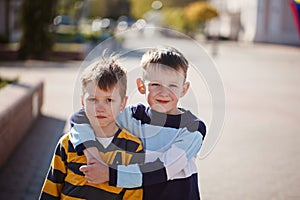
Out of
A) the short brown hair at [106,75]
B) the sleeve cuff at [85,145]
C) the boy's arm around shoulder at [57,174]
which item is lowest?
the boy's arm around shoulder at [57,174]

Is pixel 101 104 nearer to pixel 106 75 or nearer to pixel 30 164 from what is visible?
pixel 106 75

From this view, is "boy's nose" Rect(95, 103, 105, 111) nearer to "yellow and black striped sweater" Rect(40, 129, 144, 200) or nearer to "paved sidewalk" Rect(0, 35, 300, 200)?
"yellow and black striped sweater" Rect(40, 129, 144, 200)

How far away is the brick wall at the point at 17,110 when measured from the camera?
598 cm

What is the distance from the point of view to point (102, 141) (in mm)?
2512

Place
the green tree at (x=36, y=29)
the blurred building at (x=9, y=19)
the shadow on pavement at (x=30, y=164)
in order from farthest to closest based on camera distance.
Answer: the blurred building at (x=9, y=19), the green tree at (x=36, y=29), the shadow on pavement at (x=30, y=164)

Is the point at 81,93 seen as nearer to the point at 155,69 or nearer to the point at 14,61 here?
the point at 155,69

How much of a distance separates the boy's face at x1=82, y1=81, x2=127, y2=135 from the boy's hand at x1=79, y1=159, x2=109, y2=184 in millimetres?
159

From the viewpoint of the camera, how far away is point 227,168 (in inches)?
251

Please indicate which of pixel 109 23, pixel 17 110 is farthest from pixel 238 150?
pixel 109 23

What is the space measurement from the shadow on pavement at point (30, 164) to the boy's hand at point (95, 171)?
8.79 ft

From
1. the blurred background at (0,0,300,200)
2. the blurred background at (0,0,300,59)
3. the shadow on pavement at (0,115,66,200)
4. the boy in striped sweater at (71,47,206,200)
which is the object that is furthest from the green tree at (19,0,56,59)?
the boy in striped sweater at (71,47,206,200)

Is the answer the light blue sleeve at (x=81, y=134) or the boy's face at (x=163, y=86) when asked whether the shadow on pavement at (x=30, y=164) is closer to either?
the light blue sleeve at (x=81, y=134)

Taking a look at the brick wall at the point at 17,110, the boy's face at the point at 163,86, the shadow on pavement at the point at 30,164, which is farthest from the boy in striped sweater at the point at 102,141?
the brick wall at the point at 17,110

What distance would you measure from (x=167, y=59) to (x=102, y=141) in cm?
47
